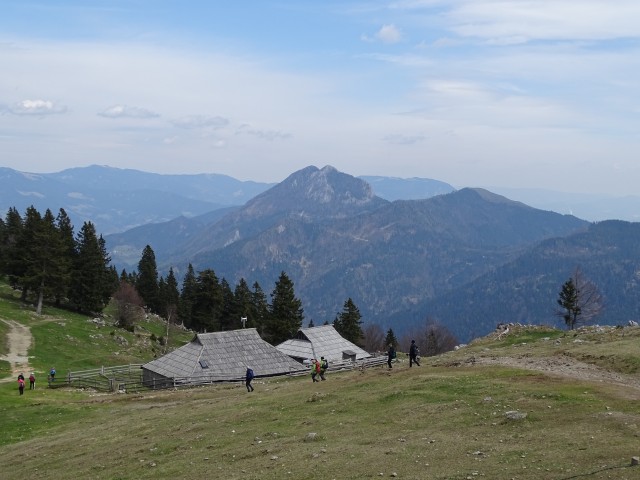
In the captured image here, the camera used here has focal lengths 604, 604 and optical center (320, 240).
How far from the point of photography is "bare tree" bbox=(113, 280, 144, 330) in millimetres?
96812

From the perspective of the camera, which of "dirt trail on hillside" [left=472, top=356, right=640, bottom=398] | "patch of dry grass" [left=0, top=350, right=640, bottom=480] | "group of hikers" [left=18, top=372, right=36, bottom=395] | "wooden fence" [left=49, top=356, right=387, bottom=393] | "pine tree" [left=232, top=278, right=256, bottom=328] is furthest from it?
"pine tree" [left=232, top=278, right=256, bottom=328]

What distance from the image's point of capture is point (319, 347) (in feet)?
235

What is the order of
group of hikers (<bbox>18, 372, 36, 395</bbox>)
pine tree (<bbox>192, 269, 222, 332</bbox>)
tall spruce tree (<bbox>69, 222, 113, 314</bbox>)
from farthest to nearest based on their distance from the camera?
pine tree (<bbox>192, 269, 222, 332</bbox>) → tall spruce tree (<bbox>69, 222, 113, 314</bbox>) → group of hikers (<bbox>18, 372, 36, 395</bbox>)

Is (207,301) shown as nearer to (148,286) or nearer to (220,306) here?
(220,306)

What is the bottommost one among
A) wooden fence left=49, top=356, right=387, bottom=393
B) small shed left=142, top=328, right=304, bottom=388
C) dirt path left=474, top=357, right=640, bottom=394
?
wooden fence left=49, top=356, right=387, bottom=393

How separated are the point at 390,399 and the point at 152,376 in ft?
109

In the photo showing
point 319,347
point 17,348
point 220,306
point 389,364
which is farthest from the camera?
point 220,306

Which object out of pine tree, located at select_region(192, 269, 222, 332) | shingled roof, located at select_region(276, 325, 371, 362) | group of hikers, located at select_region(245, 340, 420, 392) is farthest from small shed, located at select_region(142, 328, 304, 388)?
pine tree, located at select_region(192, 269, 222, 332)

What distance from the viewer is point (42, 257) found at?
86.3 metres

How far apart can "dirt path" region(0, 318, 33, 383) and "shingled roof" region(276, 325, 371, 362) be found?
27991 mm

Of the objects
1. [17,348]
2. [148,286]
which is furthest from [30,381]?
[148,286]

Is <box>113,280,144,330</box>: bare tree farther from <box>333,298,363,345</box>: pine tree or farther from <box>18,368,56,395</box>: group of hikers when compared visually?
<box>18,368,56,395</box>: group of hikers

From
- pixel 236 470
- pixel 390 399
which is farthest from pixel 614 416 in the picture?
pixel 236 470

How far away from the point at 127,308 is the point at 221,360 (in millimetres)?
44110
